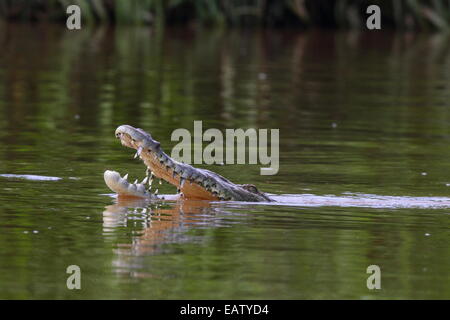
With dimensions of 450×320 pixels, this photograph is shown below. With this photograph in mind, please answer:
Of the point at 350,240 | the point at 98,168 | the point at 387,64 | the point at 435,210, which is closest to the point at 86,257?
the point at 350,240

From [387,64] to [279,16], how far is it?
12.4 m

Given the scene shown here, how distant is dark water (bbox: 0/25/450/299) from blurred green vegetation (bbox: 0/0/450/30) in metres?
11.6

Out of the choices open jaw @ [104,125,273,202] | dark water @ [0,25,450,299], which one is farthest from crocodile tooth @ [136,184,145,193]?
dark water @ [0,25,450,299]

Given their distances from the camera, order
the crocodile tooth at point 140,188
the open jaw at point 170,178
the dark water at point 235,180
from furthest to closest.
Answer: the crocodile tooth at point 140,188
the open jaw at point 170,178
the dark water at point 235,180

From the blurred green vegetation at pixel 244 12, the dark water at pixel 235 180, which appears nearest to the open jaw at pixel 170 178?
the dark water at pixel 235 180

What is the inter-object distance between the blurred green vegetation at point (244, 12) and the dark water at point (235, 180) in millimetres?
11607

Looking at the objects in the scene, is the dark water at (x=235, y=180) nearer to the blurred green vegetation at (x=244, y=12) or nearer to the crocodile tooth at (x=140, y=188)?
the crocodile tooth at (x=140, y=188)

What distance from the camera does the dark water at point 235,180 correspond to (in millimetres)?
8117

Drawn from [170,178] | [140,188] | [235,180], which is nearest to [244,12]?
[235,180]

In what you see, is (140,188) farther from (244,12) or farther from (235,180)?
(244,12)

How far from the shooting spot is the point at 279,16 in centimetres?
4406

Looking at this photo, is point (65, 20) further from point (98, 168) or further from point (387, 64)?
point (98, 168)

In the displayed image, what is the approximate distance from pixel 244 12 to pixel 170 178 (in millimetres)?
32522

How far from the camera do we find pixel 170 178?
35.4 ft
